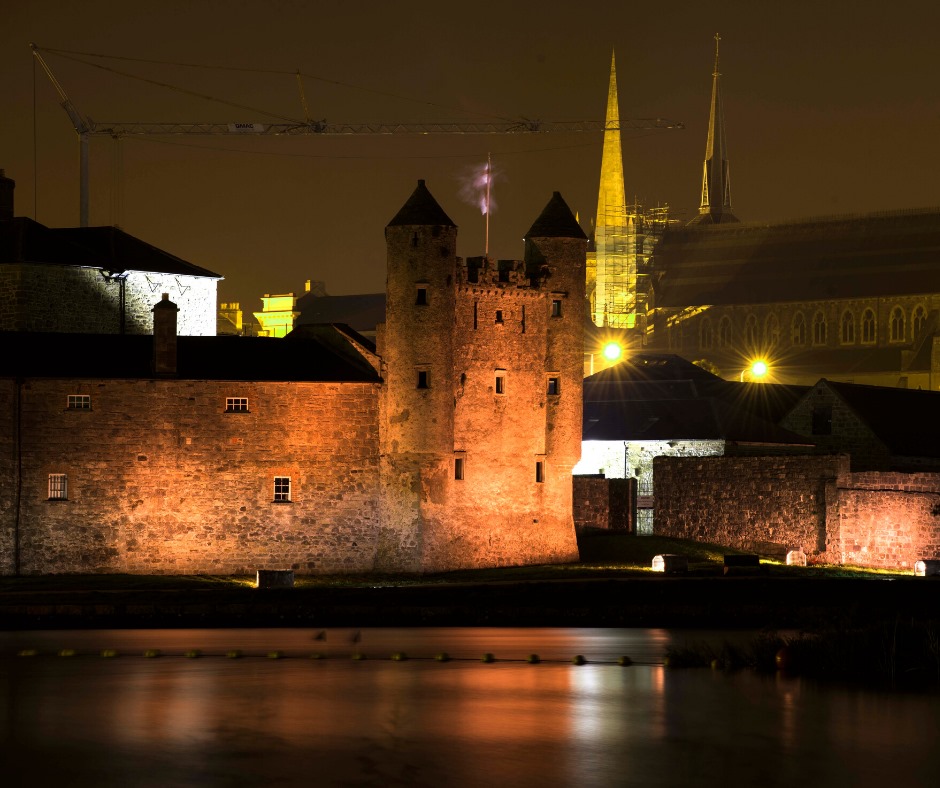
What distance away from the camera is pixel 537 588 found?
55.5m

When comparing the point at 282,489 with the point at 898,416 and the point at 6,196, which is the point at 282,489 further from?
the point at 898,416

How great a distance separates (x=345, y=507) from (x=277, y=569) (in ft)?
10.7

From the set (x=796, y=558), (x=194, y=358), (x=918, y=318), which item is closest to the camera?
(x=194, y=358)

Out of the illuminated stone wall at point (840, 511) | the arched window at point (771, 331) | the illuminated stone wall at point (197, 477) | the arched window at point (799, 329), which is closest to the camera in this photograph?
the illuminated stone wall at point (197, 477)

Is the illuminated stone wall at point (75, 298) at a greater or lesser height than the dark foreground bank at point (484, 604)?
greater

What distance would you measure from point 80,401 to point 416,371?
10379 mm

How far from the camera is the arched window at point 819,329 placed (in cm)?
15038

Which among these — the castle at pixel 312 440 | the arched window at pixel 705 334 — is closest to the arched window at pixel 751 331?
the arched window at pixel 705 334

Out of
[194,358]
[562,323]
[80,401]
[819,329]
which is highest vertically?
[819,329]

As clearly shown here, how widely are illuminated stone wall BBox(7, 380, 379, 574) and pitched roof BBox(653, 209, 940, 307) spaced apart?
90865mm

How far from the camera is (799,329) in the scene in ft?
498

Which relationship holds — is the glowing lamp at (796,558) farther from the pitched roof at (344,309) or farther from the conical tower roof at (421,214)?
the pitched roof at (344,309)

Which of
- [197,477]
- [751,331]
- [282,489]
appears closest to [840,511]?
[282,489]

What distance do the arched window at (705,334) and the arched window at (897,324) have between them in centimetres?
1686
